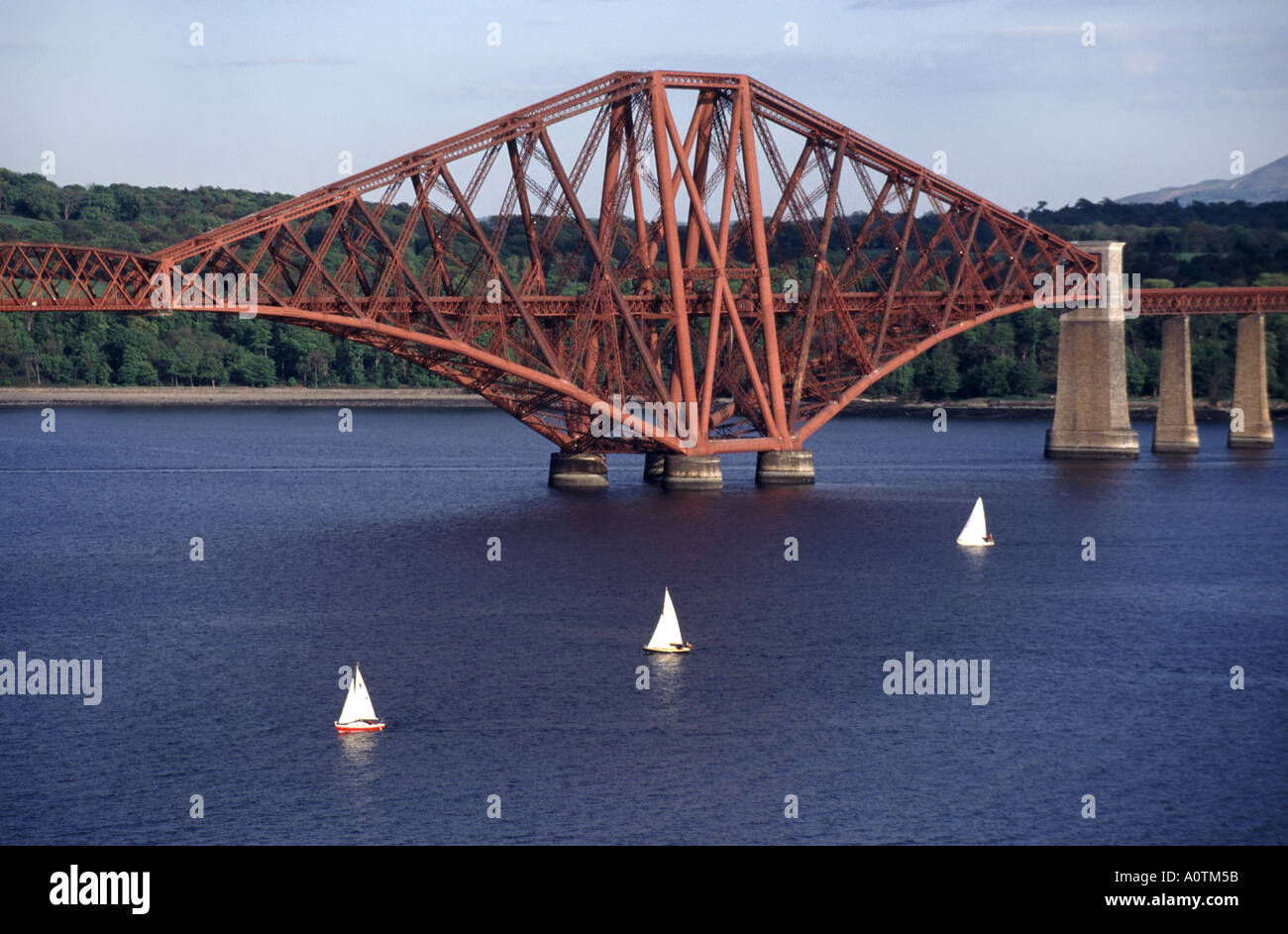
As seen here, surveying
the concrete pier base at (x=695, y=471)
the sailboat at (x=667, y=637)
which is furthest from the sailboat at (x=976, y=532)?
the sailboat at (x=667, y=637)

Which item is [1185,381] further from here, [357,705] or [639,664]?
[357,705]

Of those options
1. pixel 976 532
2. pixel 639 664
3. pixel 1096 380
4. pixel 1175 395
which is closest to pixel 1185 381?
pixel 1175 395

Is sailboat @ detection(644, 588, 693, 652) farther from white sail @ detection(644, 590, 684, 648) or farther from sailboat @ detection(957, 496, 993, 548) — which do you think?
sailboat @ detection(957, 496, 993, 548)

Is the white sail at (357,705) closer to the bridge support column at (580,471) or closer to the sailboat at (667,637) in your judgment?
the sailboat at (667,637)

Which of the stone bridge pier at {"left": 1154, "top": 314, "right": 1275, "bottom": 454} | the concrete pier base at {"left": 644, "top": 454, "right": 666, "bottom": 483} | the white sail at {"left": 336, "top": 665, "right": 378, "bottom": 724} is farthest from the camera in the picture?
the stone bridge pier at {"left": 1154, "top": 314, "right": 1275, "bottom": 454}

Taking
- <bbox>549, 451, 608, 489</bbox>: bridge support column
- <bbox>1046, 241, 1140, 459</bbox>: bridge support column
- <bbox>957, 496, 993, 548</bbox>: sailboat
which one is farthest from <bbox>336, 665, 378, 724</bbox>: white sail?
<bbox>1046, 241, 1140, 459</bbox>: bridge support column

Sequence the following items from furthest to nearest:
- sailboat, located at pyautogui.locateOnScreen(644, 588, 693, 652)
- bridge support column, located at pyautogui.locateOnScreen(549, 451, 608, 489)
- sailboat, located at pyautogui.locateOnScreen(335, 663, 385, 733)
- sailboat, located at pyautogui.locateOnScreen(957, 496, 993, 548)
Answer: bridge support column, located at pyautogui.locateOnScreen(549, 451, 608, 489)
sailboat, located at pyautogui.locateOnScreen(957, 496, 993, 548)
sailboat, located at pyautogui.locateOnScreen(644, 588, 693, 652)
sailboat, located at pyautogui.locateOnScreen(335, 663, 385, 733)
